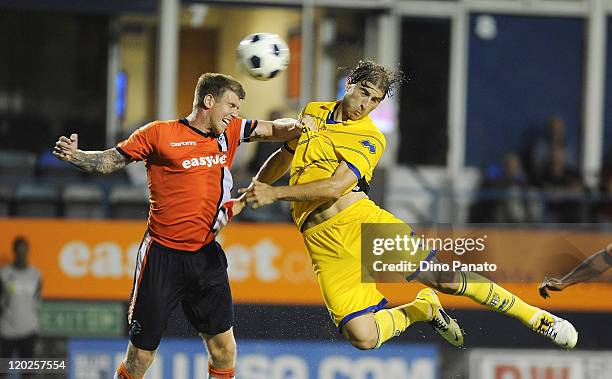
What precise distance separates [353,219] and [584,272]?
2102 millimetres

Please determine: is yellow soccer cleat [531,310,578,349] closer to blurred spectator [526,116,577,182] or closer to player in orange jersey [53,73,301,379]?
player in orange jersey [53,73,301,379]

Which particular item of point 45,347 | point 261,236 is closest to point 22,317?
point 45,347

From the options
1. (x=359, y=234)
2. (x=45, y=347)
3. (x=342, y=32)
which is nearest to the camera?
(x=359, y=234)

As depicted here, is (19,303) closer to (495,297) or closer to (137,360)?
(137,360)

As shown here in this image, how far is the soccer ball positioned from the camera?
26.2 ft

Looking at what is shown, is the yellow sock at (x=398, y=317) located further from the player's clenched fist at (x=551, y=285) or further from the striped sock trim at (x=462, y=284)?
the player's clenched fist at (x=551, y=285)

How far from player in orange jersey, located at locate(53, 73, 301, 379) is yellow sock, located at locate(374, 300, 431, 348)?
102 centimetres

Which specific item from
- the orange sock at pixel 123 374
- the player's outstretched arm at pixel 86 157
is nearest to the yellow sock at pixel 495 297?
the orange sock at pixel 123 374

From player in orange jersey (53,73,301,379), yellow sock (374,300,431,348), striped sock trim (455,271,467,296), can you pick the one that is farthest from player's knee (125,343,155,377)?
striped sock trim (455,271,467,296)

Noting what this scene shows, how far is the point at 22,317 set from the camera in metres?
11.2

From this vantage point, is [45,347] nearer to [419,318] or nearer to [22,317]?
[22,317]

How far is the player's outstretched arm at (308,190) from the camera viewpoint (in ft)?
24.1

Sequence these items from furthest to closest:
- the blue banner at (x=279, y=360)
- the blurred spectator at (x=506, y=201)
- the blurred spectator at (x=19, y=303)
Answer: the blurred spectator at (x=506, y=201) < the blurred spectator at (x=19, y=303) < the blue banner at (x=279, y=360)

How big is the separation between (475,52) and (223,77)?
17.9ft
